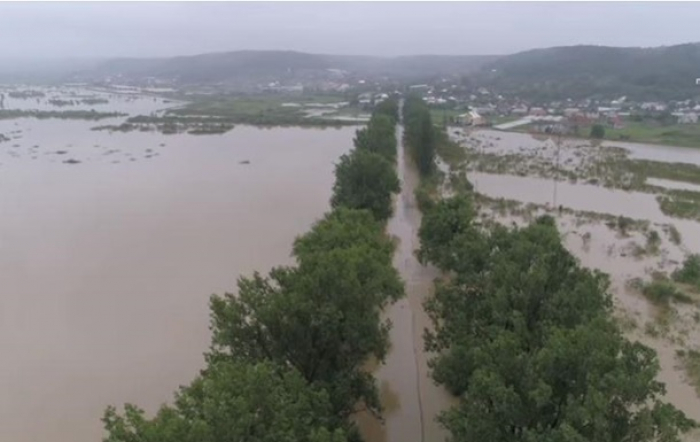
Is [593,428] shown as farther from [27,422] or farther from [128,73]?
[128,73]

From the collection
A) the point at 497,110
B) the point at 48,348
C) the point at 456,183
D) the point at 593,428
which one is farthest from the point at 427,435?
the point at 497,110

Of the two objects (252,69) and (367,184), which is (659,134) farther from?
(252,69)

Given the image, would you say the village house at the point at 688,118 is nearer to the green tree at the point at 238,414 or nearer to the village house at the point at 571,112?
the village house at the point at 571,112

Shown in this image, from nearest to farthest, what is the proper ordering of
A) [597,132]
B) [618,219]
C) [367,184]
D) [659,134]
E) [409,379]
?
[409,379]
[367,184]
[618,219]
[597,132]
[659,134]

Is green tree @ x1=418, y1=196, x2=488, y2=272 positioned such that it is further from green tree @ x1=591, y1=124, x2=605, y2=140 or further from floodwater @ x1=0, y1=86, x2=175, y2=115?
floodwater @ x1=0, y1=86, x2=175, y2=115

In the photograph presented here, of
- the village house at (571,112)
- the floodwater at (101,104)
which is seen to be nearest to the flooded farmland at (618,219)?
the village house at (571,112)

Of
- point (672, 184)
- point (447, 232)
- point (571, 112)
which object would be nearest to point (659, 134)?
point (571, 112)

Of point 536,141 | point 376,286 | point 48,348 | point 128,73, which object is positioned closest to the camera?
point 376,286
